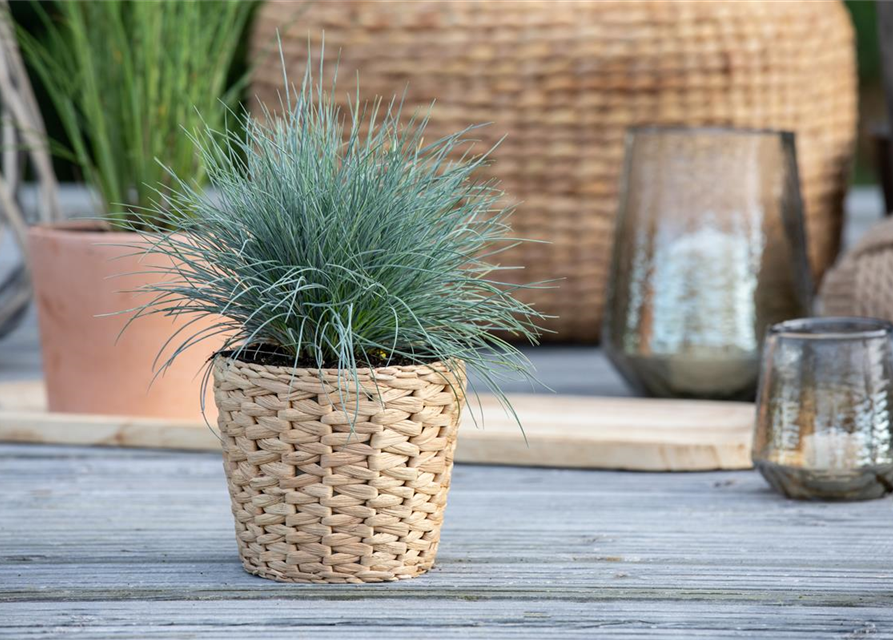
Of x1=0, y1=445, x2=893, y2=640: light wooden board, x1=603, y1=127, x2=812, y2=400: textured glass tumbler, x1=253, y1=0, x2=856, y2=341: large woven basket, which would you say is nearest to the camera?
x1=0, y1=445, x2=893, y2=640: light wooden board

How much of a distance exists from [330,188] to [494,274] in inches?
37.0

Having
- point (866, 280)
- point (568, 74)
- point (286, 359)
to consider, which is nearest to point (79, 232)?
point (286, 359)

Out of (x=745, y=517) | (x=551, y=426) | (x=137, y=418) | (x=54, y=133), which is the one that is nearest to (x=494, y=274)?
(x=551, y=426)

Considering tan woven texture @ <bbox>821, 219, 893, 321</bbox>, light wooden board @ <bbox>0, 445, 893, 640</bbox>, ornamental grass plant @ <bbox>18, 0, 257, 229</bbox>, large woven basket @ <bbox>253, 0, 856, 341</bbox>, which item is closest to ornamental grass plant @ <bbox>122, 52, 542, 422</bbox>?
light wooden board @ <bbox>0, 445, 893, 640</bbox>

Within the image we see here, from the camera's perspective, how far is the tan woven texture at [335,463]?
848mm

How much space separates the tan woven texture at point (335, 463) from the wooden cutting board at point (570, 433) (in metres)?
0.31

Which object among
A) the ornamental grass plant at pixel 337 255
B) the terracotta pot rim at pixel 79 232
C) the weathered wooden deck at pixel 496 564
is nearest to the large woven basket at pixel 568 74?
the terracotta pot rim at pixel 79 232

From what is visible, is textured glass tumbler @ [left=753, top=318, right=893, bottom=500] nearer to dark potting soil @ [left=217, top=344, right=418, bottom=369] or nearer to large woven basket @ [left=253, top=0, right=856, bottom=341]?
dark potting soil @ [left=217, top=344, right=418, bottom=369]

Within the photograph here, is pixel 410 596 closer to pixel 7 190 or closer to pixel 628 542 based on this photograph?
pixel 628 542

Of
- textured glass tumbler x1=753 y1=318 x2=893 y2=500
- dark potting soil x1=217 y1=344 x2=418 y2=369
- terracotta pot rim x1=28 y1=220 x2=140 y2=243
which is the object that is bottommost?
textured glass tumbler x1=753 y1=318 x2=893 y2=500

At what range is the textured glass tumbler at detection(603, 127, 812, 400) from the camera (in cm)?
144

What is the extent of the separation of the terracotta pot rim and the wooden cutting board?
7.7 inches

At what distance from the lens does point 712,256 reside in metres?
1.45

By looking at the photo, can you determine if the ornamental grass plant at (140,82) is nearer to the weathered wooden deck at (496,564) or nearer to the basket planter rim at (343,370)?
the weathered wooden deck at (496,564)
